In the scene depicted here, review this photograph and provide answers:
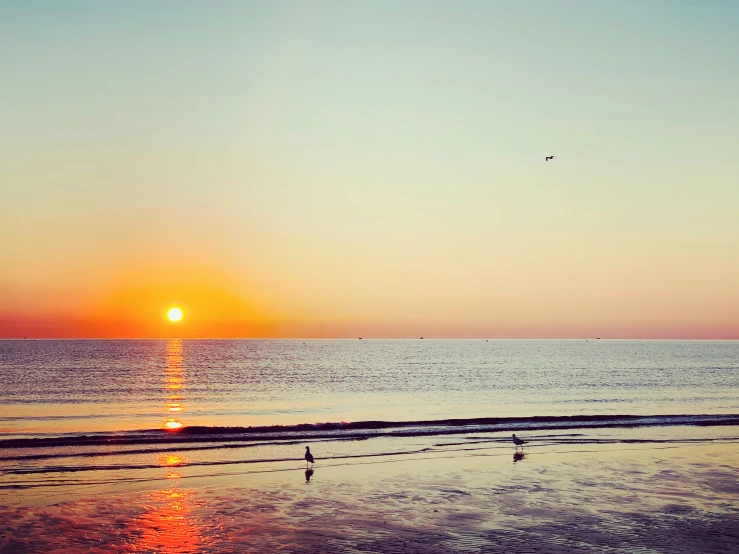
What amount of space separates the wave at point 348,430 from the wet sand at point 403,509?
895 cm

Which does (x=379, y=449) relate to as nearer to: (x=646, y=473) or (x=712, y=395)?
(x=646, y=473)

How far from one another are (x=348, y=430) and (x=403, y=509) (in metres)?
20.7

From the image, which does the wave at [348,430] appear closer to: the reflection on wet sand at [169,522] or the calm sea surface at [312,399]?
the calm sea surface at [312,399]

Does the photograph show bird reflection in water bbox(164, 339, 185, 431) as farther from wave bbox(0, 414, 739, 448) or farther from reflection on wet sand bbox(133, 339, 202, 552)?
reflection on wet sand bbox(133, 339, 202, 552)

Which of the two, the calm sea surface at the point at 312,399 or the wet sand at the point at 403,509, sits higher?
the wet sand at the point at 403,509

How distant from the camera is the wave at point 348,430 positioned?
37.6m

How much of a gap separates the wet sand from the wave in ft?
29.3

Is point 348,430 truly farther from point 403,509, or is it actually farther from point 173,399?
point 173,399

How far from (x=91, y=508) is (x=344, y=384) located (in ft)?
228

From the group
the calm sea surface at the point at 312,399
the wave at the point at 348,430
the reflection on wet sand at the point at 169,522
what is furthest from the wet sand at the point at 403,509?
the calm sea surface at the point at 312,399

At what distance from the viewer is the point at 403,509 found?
21578mm

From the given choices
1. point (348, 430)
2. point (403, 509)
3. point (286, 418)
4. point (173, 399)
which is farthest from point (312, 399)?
point (403, 509)

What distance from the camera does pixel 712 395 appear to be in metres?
72.3

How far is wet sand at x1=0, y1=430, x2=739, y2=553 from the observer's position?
59.6ft
